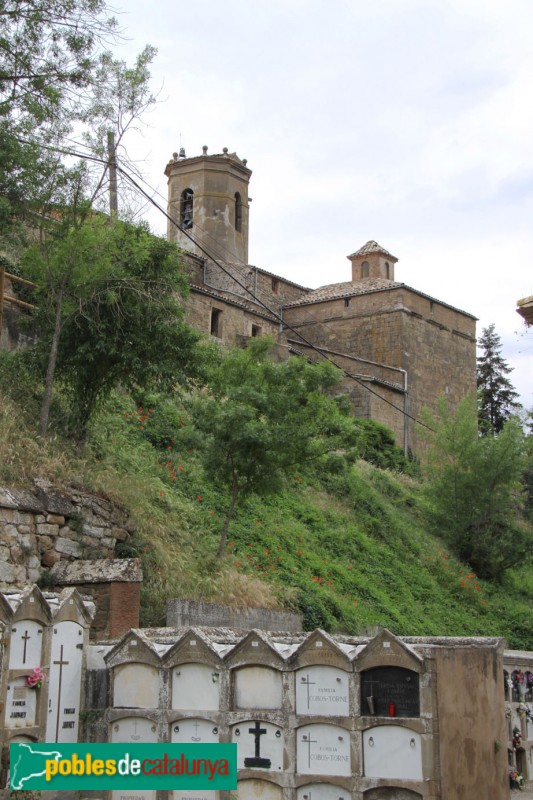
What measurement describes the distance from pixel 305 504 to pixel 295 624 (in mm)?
7596

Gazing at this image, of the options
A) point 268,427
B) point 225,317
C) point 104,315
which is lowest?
point 268,427

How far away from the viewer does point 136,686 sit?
9.48m

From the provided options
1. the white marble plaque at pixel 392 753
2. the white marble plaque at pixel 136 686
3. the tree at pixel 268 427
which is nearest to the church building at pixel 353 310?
the tree at pixel 268 427

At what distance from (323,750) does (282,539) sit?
10.4 metres

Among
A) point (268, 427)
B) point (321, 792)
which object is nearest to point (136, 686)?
point (321, 792)

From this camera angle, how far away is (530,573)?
99.2 feet

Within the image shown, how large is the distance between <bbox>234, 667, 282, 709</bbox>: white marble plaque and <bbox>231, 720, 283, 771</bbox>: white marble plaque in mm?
170

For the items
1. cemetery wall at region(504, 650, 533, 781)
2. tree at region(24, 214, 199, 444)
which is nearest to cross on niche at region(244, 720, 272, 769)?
cemetery wall at region(504, 650, 533, 781)

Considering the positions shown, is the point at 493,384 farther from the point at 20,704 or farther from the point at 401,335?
the point at 20,704

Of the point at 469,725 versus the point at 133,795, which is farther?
the point at 133,795

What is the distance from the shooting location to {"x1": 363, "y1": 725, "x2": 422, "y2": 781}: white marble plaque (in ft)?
28.0

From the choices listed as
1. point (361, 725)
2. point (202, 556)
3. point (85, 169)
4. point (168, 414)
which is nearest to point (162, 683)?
point (361, 725)

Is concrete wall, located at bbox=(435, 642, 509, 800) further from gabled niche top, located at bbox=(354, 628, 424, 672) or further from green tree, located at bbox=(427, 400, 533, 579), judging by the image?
green tree, located at bbox=(427, 400, 533, 579)

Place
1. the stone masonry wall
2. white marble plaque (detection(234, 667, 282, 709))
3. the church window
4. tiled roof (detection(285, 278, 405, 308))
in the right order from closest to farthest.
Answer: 1. white marble plaque (detection(234, 667, 282, 709))
2. the stone masonry wall
3. the church window
4. tiled roof (detection(285, 278, 405, 308))
